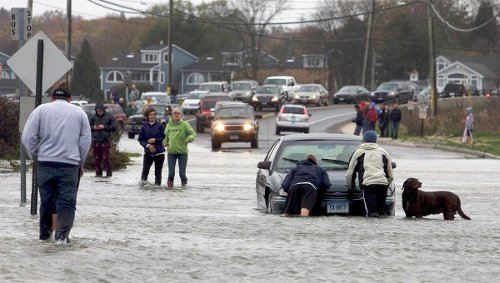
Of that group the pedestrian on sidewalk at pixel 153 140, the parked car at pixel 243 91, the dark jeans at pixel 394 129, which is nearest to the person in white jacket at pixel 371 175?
the pedestrian on sidewalk at pixel 153 140

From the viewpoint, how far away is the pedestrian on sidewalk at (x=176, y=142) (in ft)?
80.7

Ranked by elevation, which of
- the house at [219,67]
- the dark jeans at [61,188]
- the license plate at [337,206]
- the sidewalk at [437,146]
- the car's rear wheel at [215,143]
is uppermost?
the house at [219,67]

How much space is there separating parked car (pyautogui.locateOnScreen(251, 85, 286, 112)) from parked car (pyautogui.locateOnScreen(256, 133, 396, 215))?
56458mm

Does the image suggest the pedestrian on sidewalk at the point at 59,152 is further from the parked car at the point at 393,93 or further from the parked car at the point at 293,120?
the parked car at the point at 393,93

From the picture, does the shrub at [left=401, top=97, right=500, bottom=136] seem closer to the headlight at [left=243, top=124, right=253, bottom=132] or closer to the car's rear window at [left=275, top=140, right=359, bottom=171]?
the headlight at [left=243, top=124, right=253, bottom=132]

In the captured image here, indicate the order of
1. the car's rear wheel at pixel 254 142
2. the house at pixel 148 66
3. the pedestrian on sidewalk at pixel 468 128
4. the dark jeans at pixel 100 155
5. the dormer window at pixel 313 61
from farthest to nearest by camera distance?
the house at pixel 148 66
the dormer window at pixel 313 61
the pedestrian on sidewalk at pixel 468 128
the car's rear wheel at pixel 254 142
the dark jeans at pixel 100 155

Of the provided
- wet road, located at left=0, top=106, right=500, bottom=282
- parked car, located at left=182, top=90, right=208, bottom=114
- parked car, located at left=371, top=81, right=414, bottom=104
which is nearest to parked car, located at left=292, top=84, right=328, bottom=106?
parked car, located at left=371, top=81, right=414, bottom=104

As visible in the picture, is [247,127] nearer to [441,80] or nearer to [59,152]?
[59,152]

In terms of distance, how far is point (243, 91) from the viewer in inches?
3083

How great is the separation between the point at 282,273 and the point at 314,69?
416 ft

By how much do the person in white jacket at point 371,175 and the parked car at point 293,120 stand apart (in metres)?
38.9

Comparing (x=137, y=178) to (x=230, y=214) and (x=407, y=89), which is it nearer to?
(x=230, y=214)

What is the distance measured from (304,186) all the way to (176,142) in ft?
24.0

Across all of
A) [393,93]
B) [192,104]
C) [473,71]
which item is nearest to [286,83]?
[393,93]
